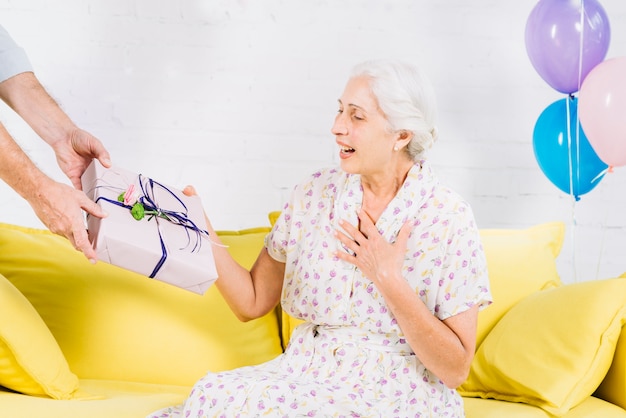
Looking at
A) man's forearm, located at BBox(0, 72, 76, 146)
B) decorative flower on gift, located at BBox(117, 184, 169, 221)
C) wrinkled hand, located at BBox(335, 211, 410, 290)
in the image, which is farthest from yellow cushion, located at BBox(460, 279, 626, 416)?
man's forearm, located at BBox(0, 72, 76, 146)

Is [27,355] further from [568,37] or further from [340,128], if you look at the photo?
[568,37]

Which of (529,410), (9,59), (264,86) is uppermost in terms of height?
(9,59)

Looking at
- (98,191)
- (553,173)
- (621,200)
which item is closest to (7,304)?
(98,191)

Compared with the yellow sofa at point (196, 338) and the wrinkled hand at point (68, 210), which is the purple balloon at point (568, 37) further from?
the wrinkled hand at point (68, 210)

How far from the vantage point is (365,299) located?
210cm

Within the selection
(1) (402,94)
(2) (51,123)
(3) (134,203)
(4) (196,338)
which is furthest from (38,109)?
(1) (402,94)

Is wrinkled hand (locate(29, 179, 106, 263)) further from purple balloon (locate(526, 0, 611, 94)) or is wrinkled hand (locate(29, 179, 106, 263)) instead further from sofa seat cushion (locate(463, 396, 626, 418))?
purple balloon (locate(526, 0, 611, 94))

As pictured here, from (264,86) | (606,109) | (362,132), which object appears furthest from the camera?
(264,86)

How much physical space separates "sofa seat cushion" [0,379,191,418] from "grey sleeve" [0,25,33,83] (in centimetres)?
83

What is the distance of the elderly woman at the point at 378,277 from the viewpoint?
1972 millimetres

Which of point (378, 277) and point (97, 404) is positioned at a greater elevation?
point (378, 277)

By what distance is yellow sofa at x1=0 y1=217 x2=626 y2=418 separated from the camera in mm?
2230

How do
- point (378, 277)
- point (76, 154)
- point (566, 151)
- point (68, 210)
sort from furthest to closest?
point (566, 151) < point (76, 154) < point (378, 277) < point (68, 210)

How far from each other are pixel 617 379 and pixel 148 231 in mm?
1375
